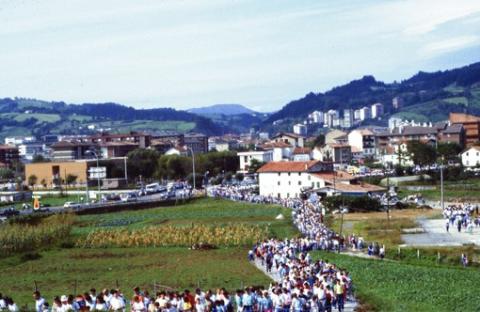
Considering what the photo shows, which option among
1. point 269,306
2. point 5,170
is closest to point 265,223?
point 269,306

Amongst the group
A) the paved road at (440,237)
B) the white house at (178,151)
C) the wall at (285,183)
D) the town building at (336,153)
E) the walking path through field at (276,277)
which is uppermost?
the white house at (178,151)

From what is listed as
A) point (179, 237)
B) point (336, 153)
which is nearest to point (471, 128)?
point (336, 153)

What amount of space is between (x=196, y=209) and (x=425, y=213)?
870 inches

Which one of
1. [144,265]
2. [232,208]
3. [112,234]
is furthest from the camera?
[232,208]

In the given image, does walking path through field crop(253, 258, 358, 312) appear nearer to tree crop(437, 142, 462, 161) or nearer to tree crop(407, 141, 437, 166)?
tree crop(407, 141, 437, 166)

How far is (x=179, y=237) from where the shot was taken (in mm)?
52750

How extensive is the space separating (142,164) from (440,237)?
8030cm

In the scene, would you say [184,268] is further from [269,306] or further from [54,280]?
[269,306]

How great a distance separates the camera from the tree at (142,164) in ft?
409

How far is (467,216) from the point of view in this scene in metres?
57.3

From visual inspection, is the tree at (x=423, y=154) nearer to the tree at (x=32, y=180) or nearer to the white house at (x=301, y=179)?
the white house at (x=301, y=179)

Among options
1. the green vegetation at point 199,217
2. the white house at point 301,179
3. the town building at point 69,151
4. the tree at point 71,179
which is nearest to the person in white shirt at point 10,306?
the green vegetation at point 199,217

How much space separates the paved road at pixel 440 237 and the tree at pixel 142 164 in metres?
73.2

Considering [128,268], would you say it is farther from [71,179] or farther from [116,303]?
[71,179]
